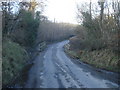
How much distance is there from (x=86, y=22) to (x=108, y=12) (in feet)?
22.3

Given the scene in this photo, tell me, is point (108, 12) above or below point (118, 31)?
above

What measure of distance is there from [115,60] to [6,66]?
30.6 feet

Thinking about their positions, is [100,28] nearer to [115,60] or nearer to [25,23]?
[115,60]

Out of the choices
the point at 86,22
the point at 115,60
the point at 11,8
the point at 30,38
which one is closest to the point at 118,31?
the point at 115,60

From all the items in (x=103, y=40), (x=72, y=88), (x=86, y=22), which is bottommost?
(x=72, y=88)

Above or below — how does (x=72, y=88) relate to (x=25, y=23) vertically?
below

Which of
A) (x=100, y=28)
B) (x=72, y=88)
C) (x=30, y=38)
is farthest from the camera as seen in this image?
(x=30, y=38)

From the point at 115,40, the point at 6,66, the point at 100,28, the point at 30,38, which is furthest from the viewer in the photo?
the point at 30,38

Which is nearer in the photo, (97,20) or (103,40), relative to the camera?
(103,40)

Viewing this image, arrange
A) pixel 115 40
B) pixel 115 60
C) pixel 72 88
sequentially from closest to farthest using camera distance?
1. pixel 72 88
2. pixel 115 60
3. pixel 115 40

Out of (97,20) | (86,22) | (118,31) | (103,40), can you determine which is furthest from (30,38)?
(118,31)

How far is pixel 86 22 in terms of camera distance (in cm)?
3309

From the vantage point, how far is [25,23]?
36531mm

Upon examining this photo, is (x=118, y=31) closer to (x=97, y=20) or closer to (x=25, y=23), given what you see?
(x=97, y=20)
